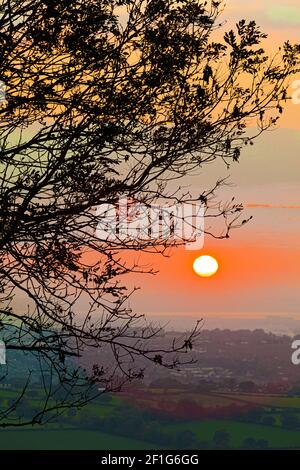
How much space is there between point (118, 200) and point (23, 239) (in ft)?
4.35

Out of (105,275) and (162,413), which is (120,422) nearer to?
(162,413)
